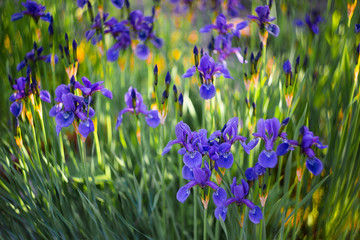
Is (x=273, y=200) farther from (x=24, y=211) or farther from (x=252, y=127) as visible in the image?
(x=24, y=211)

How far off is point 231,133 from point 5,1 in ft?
8.31

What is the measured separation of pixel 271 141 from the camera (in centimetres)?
139

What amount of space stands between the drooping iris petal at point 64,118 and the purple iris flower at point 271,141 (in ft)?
2.63

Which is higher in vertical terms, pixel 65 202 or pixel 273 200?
pixel 65 202

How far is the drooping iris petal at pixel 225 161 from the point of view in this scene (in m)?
1.33

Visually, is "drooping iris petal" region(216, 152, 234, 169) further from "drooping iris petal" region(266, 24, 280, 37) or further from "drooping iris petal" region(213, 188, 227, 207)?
"drooping iris petal" region(266, 24, 280, 37)

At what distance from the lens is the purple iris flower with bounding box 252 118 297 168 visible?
131 cm

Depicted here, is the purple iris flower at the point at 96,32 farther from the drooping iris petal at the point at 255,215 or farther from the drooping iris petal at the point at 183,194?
the drooping iris petal at the point at 255,215

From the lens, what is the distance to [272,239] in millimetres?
1731

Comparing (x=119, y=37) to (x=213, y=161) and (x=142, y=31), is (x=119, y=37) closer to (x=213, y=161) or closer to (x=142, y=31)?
(x=142, y=31)

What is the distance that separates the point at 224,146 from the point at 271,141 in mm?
214

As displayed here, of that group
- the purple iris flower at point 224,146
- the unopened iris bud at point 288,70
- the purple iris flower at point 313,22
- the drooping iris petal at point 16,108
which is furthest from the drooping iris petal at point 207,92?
the purple iris flower at point 313,22

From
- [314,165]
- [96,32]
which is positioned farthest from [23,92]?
[314,165]

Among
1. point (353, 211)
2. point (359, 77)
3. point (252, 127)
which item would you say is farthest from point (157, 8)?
point (353, 211)
